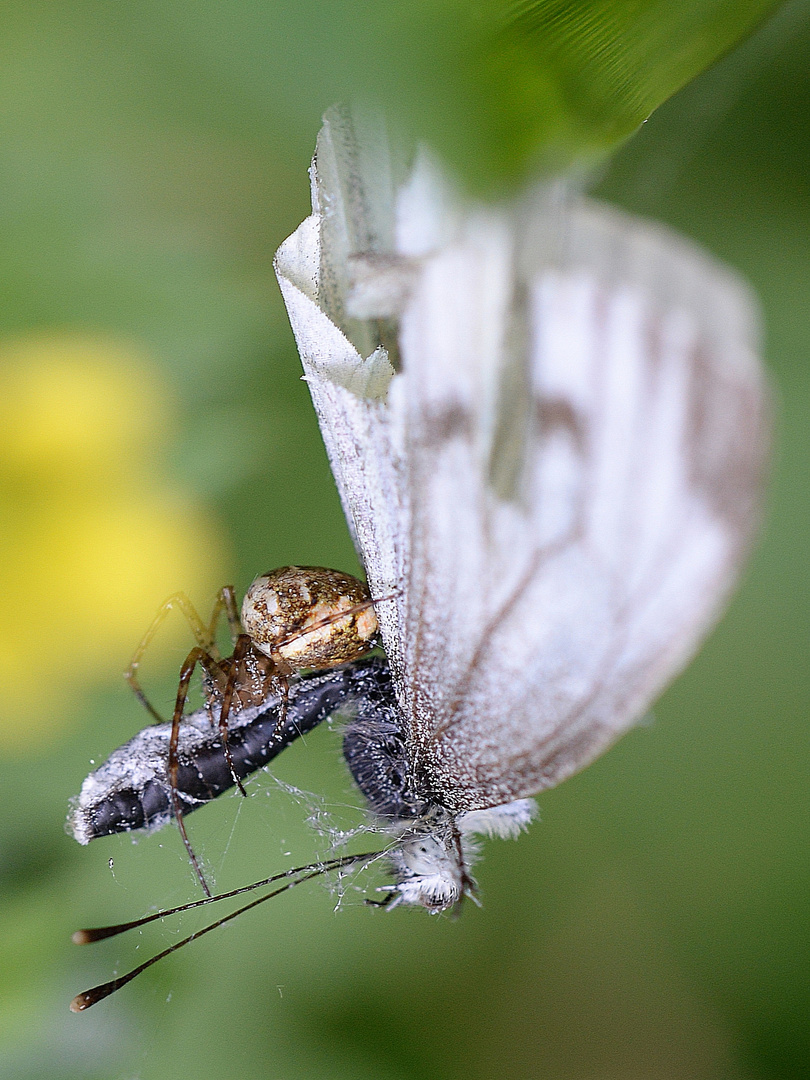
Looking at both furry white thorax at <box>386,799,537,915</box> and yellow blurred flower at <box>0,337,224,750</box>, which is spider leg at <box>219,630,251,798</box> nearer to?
furry white thorax at <box>386,799,537,915</box>

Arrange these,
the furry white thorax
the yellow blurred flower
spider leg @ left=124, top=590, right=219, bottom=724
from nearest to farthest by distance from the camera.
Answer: the furry white thorax
spider leg @ left=124, top=590, right=219, bottom=724
the yellow blurred flower

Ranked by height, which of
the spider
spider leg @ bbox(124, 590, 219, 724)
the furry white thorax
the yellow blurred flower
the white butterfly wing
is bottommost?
the furry white thorax

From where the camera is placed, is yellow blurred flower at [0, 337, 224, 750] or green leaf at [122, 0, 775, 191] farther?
yellow blurred flower at [0, 337, 224, 750]

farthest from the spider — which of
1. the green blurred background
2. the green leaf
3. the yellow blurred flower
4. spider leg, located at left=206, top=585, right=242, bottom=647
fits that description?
the green leaf

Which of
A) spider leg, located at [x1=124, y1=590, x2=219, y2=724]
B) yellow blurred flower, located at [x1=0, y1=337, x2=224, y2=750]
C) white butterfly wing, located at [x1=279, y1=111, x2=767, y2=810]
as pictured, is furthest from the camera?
yellow blurred flower, located at [x1=0, y1=337, x2=224, y2=750]

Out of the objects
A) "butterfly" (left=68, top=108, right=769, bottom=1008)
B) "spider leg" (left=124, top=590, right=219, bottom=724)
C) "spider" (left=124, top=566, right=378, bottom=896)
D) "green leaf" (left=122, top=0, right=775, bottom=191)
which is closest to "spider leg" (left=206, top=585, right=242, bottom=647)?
"spider leg" (left=124, top=590, right=219, bottom=724)

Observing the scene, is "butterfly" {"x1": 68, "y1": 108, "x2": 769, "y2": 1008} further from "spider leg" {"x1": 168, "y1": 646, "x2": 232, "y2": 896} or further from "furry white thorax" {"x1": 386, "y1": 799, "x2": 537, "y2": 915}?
"spider leg" {"x1": 168, "y1": 646, "x2": 232, "y2": 896}

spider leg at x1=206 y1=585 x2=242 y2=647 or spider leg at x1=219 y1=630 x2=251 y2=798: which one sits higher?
spider leg at x1=206 y1=585 x2=242 y2=647

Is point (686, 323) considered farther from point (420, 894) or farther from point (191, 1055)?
point (191, 1055)

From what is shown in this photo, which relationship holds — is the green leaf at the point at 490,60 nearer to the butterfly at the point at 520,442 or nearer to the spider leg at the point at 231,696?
the butterfly at the point at 520,442
